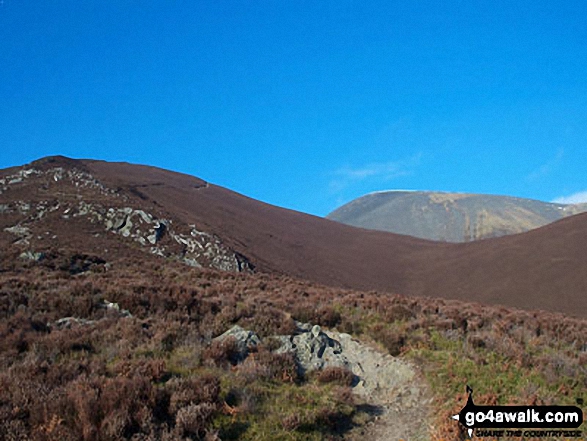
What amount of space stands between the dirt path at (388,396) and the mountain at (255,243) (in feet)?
54.4

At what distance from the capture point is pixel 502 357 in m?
9.21

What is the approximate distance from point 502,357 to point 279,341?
4998 mm

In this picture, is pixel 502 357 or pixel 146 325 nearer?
pixel 502 357

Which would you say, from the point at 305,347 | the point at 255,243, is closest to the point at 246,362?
the point at 305,347

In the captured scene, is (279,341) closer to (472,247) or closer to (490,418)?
(490,418)

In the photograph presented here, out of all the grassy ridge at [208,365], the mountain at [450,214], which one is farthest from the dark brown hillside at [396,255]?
the mountain at [450,214]

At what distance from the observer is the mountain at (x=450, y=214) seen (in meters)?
129

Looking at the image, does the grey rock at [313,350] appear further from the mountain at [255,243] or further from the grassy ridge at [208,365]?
the mountain at [255,243]

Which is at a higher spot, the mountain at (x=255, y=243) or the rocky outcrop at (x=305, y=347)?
the mountain at (x=255, y=243)

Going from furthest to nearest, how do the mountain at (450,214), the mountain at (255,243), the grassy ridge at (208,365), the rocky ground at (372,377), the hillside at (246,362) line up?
1. the mountain at (450,214)
2. the mountain at (255,243)
3. the rocky ground at (372,377)
4. the hillside at (246,362)
5. the grassy ridge at (208,365)

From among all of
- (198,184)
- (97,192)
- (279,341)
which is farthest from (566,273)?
(198,184)

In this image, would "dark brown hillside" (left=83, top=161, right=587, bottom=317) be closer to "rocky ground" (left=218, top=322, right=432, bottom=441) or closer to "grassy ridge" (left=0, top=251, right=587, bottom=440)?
"grassy ridge" (left=0, top=251, right=587, bottom=440)

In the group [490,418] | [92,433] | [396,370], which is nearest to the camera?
[92,433]

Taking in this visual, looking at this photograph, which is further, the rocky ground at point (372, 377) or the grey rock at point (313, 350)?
the grey rock at point (313, 350)
